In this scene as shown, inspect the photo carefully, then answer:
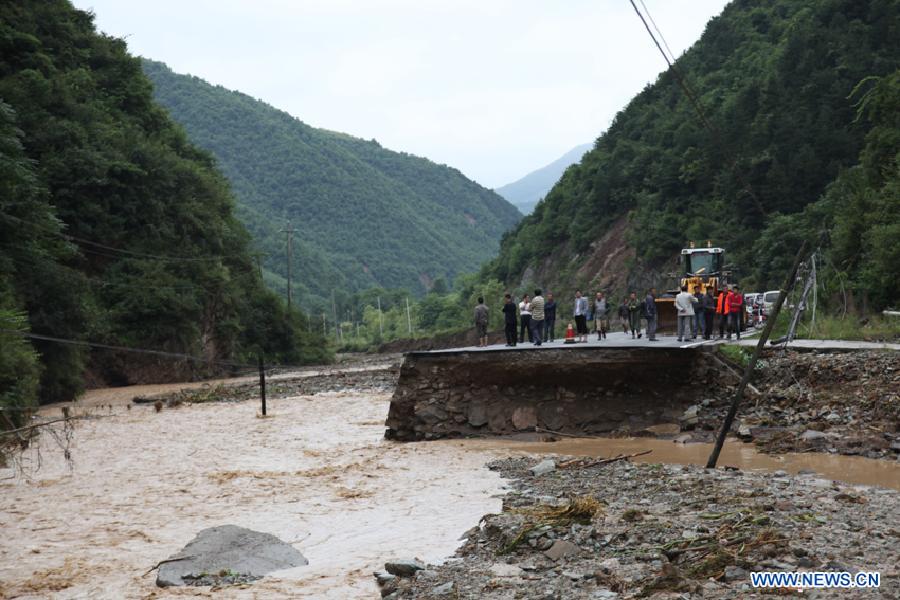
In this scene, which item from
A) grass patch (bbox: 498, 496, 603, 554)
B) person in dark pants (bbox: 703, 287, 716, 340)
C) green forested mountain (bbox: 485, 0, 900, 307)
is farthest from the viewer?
green forested mountain (bbox: 485, 0, 900, 307)

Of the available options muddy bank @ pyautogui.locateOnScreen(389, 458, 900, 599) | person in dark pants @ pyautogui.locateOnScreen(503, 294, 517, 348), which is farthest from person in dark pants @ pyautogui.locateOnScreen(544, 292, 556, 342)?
muddy bank @ pyautogui.locateOnScreen(389, 458, 900, 599)

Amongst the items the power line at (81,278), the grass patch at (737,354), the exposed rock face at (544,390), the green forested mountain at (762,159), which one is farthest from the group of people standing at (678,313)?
the power line at (81,278)

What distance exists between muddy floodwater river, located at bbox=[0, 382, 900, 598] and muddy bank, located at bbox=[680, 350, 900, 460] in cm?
76

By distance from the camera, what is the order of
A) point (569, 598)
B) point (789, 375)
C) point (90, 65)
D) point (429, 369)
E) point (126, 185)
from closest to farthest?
point (569, 598) → point (789, 375) → point (429, 369) → point (126, 185) → point (90, 65)

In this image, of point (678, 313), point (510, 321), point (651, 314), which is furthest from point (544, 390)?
point (651, 314)

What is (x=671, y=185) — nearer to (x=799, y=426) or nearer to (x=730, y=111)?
(x=730, y=111)

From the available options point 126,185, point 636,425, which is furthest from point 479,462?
point 126,185

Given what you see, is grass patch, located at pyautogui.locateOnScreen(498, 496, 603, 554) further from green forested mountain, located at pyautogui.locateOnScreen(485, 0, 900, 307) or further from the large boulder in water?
green forested mountain, located at pyautogui.locateOnScreen(485, 0, 900, 307)

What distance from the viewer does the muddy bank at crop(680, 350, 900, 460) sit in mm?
16547

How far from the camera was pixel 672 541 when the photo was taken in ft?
31.0

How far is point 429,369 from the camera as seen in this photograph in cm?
2122

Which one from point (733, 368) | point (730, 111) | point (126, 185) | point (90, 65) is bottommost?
point (733, 368)

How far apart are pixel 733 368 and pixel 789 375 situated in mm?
1171

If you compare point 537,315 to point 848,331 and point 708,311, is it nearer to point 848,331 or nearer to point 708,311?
point 708,311
